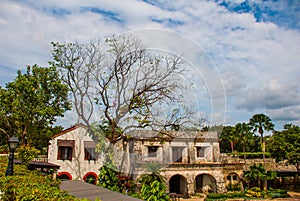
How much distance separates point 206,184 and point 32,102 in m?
16.5

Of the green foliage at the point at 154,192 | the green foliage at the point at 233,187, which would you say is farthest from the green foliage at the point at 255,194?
the green foliage at the point at 154,192

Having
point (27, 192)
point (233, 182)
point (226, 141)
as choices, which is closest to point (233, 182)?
point (233, 182)

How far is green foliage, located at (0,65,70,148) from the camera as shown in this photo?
17875 mm

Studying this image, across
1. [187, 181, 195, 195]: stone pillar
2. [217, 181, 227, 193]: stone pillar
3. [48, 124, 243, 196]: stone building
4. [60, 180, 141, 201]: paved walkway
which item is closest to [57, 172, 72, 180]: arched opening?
[48, 124, 243, 196]: stone building

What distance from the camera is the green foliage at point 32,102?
17.9 m

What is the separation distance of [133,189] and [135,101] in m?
5.74

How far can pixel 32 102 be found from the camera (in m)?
18.3

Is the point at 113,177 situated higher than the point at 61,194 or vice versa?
the point at 61,194

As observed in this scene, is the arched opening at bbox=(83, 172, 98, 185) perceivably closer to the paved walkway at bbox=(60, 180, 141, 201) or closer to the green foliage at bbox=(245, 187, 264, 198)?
the green foliage at bbox=(245, 187, 264, 198)

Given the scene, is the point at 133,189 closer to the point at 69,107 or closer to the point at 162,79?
the point at 162,79

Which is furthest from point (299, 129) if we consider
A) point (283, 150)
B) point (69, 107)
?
point (69, 107)

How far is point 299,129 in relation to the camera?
23.5m

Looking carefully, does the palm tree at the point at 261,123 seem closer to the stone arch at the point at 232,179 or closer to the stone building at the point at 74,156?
the stone arch at the point at 232,179

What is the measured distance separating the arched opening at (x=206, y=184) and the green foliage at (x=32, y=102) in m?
13.7
